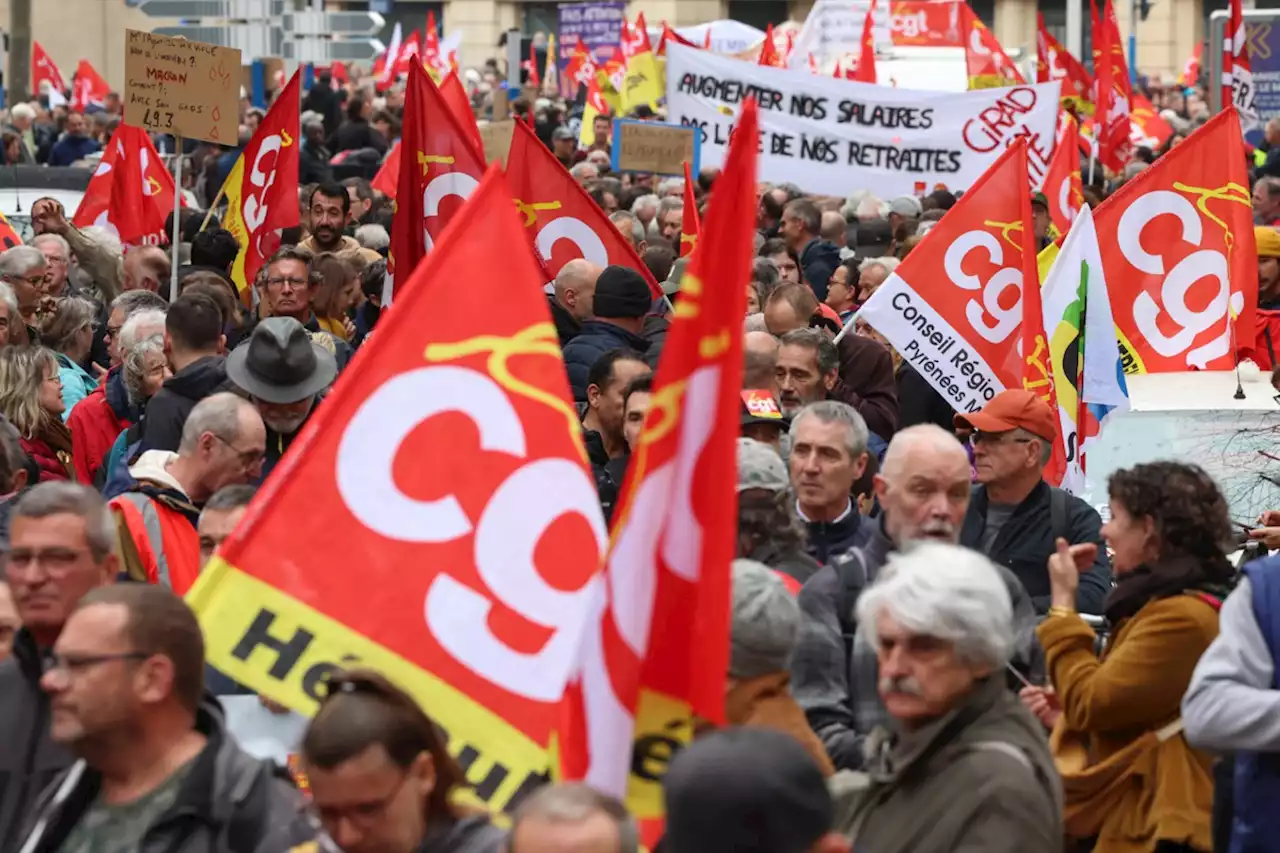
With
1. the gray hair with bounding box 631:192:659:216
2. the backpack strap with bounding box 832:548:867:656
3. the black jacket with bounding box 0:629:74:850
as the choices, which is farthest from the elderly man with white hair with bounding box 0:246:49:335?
the gray hair with bounding box 631:192:659:216

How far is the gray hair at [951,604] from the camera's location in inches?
145

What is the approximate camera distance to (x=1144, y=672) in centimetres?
458

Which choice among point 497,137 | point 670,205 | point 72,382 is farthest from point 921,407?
point 497,137

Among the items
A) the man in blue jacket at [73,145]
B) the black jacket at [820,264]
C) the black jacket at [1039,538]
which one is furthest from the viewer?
the man in blue jacket at [73,145]

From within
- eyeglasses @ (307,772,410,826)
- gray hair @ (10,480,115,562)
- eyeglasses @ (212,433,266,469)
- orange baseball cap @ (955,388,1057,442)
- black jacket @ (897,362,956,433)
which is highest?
gray hair @ (10,480,115,562)

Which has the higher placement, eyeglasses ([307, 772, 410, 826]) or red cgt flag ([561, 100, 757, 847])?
red cgt flag ([561, 100, 757, 847])

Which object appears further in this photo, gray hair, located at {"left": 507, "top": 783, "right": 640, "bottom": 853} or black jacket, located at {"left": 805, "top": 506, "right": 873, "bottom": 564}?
black jacket, located at {"left": 805, "top": 506, "right": 873, "bottom": 564}

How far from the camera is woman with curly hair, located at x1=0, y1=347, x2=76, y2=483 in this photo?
7.36 metres

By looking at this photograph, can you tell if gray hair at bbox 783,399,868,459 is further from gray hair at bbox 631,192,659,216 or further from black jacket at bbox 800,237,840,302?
gray hair at bbox 631,192,659,216

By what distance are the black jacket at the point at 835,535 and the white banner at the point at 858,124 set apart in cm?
868

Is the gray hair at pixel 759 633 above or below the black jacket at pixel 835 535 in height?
above

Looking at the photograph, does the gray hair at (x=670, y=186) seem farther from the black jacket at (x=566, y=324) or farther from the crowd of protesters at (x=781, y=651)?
the crowd of protesters at (x=781, y=651)

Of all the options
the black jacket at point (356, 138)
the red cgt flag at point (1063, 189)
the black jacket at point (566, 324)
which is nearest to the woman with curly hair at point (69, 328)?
the black jacket at point (566, 324)

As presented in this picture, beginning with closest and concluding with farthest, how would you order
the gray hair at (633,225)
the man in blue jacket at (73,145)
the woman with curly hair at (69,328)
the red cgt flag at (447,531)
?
1. the red cgt flag at (447,531)
2. the woman with curly hair at (69,328)
3. the gray hair at (633,225)
4. the man in blue jacket at (73,145)
